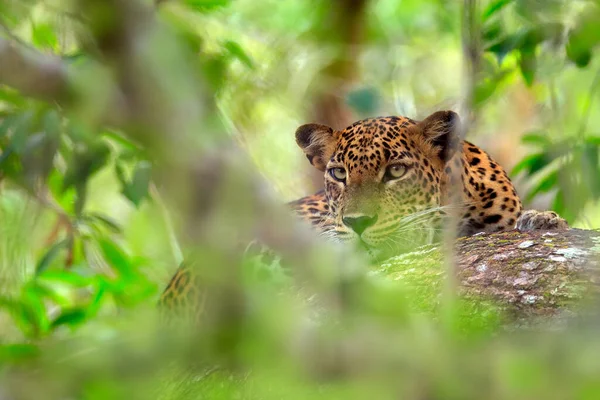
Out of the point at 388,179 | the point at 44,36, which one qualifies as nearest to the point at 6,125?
the point at 44,36

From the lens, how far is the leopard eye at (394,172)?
18.1 ft

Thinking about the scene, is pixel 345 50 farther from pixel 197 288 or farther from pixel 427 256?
pixel 427 256

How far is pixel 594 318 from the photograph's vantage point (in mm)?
1827

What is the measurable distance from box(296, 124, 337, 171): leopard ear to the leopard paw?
1.39 m

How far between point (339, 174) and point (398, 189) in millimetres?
376

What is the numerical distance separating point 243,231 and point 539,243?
273cm

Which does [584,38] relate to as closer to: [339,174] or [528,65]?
[528,65]

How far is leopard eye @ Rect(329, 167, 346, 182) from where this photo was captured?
18.3ft

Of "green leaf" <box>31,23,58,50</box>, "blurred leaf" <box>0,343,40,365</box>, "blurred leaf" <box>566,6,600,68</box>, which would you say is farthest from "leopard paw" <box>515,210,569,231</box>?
"green leaf" <box>31,23,58,50</box>

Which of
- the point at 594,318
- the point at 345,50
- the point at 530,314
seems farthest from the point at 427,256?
the point at 345,50

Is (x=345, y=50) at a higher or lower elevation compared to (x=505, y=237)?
higher

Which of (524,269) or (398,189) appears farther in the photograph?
(398,189)

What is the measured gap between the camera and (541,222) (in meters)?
4.82

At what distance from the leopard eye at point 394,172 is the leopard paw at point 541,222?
85 cm
